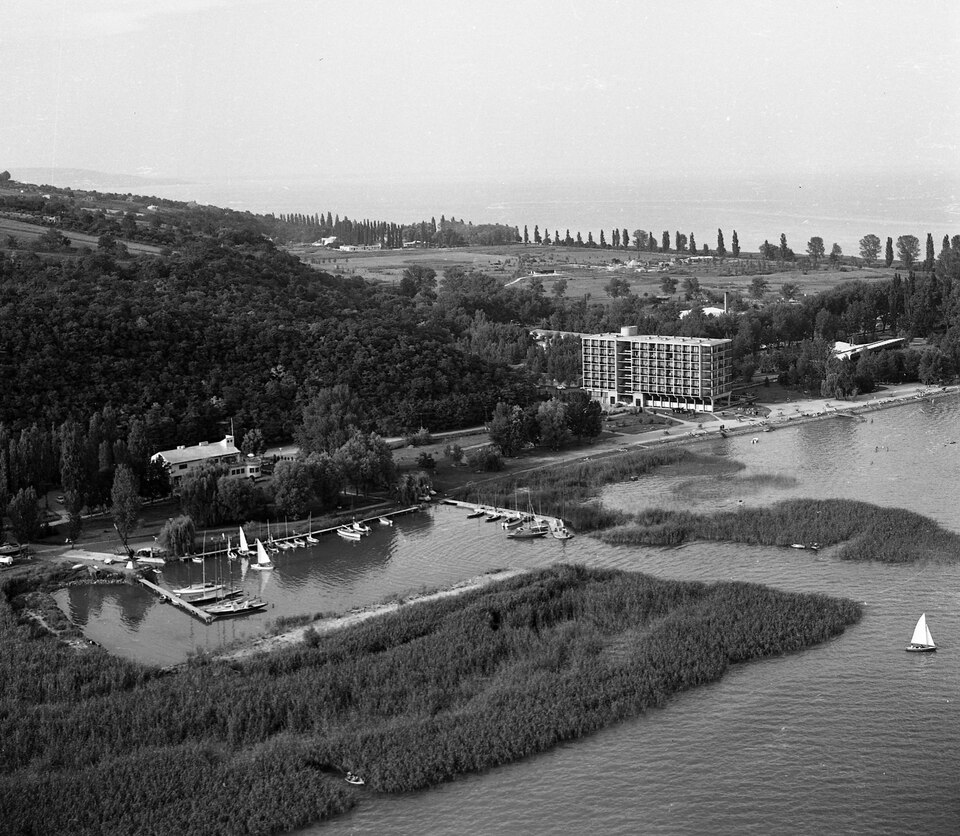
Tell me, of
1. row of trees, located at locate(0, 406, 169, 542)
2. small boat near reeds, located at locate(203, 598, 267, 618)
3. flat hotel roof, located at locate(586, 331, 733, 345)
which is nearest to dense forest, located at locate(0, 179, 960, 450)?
row of trees, located at locate(0, 406, 169, 542)

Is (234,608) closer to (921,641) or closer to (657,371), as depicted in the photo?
(921,641)

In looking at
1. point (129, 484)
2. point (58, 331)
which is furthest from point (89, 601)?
point (58, 331)

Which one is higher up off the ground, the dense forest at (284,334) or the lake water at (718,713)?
the dense forest at (284,334)

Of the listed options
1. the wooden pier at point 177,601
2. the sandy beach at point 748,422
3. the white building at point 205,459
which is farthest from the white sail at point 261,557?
the white building at point 205,459

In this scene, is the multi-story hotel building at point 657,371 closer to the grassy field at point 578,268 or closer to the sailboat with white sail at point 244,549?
the sailboat with white sail at point 244,549

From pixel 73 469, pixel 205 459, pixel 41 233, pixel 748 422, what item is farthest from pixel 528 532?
pixel 41 233

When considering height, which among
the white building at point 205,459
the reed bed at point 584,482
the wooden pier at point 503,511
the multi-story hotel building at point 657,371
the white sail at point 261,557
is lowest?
the white sail at point 261,557
